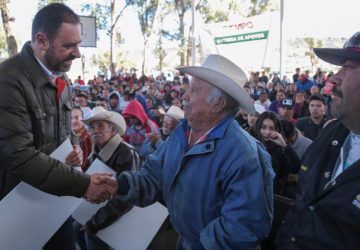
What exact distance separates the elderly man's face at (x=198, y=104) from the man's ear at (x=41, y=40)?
0.93m

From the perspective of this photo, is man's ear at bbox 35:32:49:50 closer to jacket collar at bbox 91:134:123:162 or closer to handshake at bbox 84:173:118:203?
A: handshake at bbox 84:173:118:203

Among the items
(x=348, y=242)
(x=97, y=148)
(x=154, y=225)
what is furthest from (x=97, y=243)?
(x=348, y=242)

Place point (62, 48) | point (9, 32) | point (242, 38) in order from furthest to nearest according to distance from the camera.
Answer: point (9, 32)
point (242, 38)
point (62, 48)

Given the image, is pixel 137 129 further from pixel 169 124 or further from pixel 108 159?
pixel 108 159

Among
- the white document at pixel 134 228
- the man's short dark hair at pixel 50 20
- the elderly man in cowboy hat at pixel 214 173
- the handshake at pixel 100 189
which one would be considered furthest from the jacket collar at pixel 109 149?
the man's short dark hair at pixel 50 20

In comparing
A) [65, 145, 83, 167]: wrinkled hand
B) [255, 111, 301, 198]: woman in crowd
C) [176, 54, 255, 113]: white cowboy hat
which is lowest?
[255, 111, 301, 198]: woman in crowd

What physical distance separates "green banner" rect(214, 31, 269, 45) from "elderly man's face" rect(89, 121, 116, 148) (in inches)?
293

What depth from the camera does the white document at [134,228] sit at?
283 cm

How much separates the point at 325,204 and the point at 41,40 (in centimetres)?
183

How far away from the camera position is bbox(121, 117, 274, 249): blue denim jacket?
1.67 m

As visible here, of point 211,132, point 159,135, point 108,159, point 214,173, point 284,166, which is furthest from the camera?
point 159,135

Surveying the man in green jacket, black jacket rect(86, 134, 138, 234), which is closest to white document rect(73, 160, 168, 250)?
black jacket rect(86, 134, 138, 234)

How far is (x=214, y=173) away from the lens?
177 cm

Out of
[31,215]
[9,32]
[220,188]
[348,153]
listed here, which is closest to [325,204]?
[348,153]
